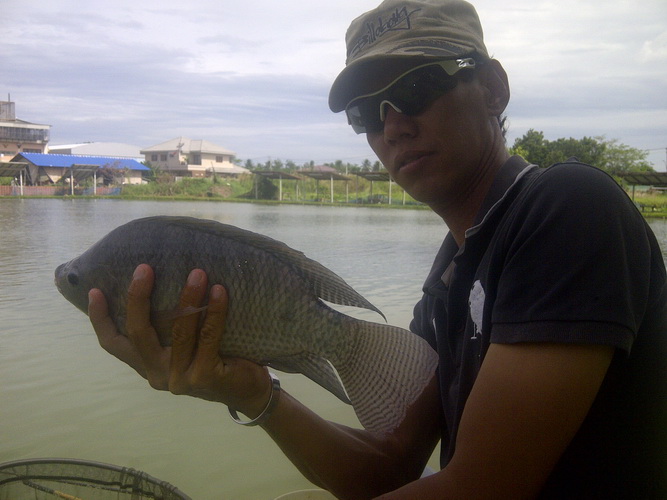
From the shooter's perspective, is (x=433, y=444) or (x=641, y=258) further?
(x=433, y=444)

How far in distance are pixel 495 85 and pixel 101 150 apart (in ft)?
317

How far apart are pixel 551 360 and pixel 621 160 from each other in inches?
1910

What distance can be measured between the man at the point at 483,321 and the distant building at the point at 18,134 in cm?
7812

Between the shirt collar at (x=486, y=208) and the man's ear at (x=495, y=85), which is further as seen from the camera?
the man's ear at (x=495, y=85)

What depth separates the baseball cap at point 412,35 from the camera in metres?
1.78

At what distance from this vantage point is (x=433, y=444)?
1988 millimetres

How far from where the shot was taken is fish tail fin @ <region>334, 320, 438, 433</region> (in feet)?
5.14

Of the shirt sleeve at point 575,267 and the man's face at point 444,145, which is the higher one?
the man's face at point 444,145

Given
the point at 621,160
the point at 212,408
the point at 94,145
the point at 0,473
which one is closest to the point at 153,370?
the point at 0,473

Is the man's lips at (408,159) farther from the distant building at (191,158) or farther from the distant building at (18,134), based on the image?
the distant building at (18,134)

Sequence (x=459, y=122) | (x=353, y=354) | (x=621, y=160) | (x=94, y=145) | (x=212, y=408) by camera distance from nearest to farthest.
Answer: (x=353, y=354), (x=459, y=122), (x=212, y=408), (x=621, y=160), (x=94, y=145)

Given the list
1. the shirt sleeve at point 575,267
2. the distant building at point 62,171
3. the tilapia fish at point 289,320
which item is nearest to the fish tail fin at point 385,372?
the tilapia fish at point 289,320

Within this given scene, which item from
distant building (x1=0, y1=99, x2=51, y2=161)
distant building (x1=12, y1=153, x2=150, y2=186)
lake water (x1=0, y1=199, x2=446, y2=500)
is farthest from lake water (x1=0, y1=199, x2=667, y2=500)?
distant building (x1=0, y1=99, x2=51, y2=161)

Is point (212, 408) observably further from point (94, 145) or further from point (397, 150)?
point (94, 145)
